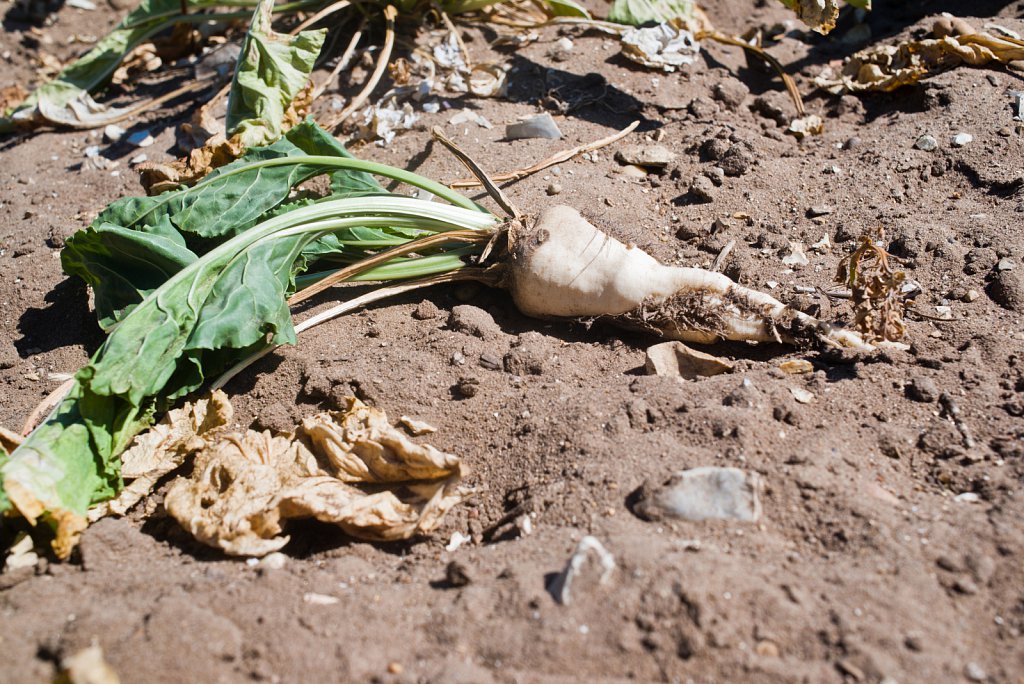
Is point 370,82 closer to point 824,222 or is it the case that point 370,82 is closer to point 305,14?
point 305,14

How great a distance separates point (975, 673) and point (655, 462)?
0.81m

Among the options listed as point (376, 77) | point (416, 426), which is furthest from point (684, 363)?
point (376, 77)

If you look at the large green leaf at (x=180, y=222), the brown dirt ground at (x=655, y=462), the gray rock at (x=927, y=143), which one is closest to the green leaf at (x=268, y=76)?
the large green leaf at (x=180, y=222)

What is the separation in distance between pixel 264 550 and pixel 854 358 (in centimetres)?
181

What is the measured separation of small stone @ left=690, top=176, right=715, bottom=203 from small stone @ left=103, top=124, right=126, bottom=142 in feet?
9.49

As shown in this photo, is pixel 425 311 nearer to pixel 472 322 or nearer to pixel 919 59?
pixel 472 322

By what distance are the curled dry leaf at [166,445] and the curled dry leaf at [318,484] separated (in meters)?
0.06

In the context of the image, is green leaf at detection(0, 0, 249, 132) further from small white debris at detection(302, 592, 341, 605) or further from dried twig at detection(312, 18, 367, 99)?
small white debris at detection(302, 592, 341, 605)

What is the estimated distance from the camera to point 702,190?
3328 millimetres

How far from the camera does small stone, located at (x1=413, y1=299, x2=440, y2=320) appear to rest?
2.88m

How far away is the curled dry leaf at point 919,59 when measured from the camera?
3654mm

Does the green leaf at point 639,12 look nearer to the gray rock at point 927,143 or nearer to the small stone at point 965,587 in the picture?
the gray rock at point 927,143

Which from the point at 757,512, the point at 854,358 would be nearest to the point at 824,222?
the point at 854,358

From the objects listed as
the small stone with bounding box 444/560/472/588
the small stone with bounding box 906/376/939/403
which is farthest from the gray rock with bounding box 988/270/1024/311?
the small stone with bounding box 444/560/472/588
